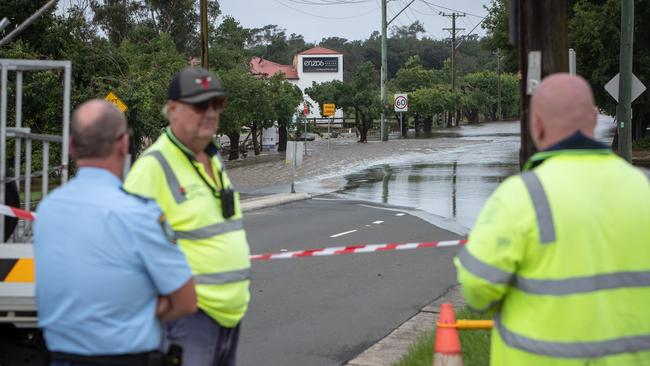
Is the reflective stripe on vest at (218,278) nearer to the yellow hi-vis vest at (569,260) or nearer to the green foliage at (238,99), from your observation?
the yellow hi-vis vest at (569,260)

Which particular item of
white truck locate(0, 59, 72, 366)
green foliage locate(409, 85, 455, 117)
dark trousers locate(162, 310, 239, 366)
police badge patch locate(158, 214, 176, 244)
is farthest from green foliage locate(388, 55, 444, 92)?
police badge patch locate(158, 214, 176, 244)

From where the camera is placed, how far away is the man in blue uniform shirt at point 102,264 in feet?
9.80

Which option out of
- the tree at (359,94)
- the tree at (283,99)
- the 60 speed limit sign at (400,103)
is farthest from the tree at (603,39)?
the tree at (359,94)

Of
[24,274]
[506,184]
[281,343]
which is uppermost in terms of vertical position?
[506,184]

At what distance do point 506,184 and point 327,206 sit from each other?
17088 millimetres

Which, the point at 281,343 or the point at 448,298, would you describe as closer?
the point at 281,343

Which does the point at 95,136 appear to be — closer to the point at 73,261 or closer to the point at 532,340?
the point at 73,261

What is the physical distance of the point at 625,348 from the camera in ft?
9.92

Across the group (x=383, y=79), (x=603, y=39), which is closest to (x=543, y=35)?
(x=603, y=39)

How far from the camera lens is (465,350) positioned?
6.61 m

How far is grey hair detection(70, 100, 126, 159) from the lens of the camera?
120 inches

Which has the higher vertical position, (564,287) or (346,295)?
(564,287)

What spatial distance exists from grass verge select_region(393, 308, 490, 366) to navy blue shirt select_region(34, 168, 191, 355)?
3521mm

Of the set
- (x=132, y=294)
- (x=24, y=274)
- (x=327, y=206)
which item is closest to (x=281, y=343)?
(x=24, y=274)
